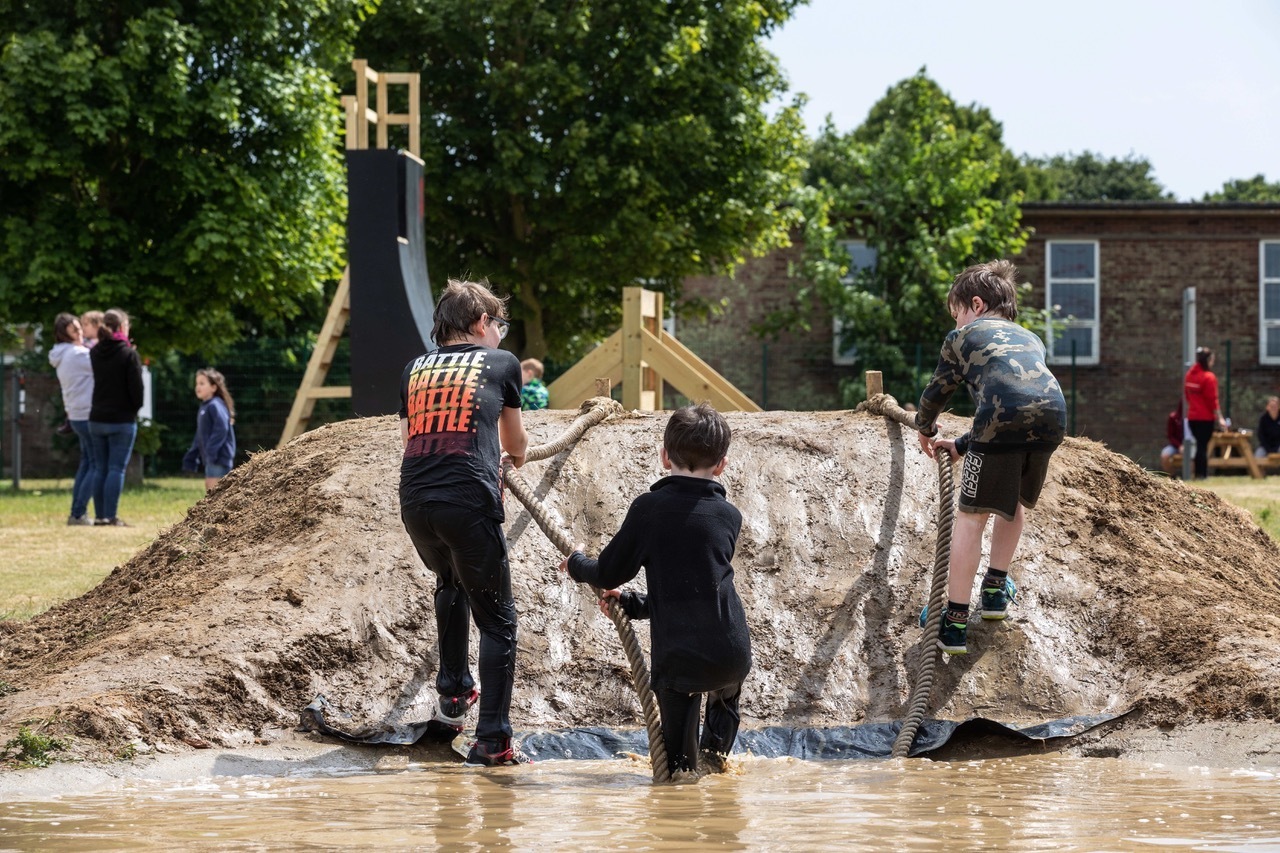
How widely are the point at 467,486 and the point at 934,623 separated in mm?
2364

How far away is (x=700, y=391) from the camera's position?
11.6 meters

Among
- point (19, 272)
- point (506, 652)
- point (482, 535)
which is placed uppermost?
point (19, 272)

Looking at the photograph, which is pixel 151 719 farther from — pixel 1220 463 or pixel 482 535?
pixel 1220 463

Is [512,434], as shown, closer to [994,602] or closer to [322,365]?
[994,602]

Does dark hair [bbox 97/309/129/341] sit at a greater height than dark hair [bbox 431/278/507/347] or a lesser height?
greater

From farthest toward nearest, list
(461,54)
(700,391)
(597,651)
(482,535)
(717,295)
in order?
(717,295) < (461,54) < (700,391) < (597,651) < (482,535)

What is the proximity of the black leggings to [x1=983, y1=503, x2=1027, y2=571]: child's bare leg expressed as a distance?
A: 15.1 meters

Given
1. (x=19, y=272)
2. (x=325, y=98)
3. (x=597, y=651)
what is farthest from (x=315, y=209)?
(x=597, y=651)

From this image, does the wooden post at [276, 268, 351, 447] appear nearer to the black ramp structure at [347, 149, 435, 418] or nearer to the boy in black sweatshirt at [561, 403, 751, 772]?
the black ramp structure at [347, 149, 435, 418]

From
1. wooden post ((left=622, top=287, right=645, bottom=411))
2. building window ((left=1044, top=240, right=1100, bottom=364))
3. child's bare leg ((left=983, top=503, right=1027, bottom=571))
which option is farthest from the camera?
building window ((left=1044, top=240, right=1100, bottom=364))

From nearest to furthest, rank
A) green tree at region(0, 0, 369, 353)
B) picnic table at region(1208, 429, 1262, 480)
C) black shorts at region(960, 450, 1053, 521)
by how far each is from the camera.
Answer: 1. black shorts at region(960, 450, 1053, 521)
2. green tree at region(0, 0, 369, 353)
3. picnic table at region(1208, 429, 1262, 480)

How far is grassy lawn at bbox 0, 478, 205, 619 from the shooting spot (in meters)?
9.72

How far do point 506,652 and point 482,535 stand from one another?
0.52m

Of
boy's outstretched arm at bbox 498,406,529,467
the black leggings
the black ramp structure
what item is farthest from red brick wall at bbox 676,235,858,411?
boy's outstretched arm at bbox 498,406,529,467
